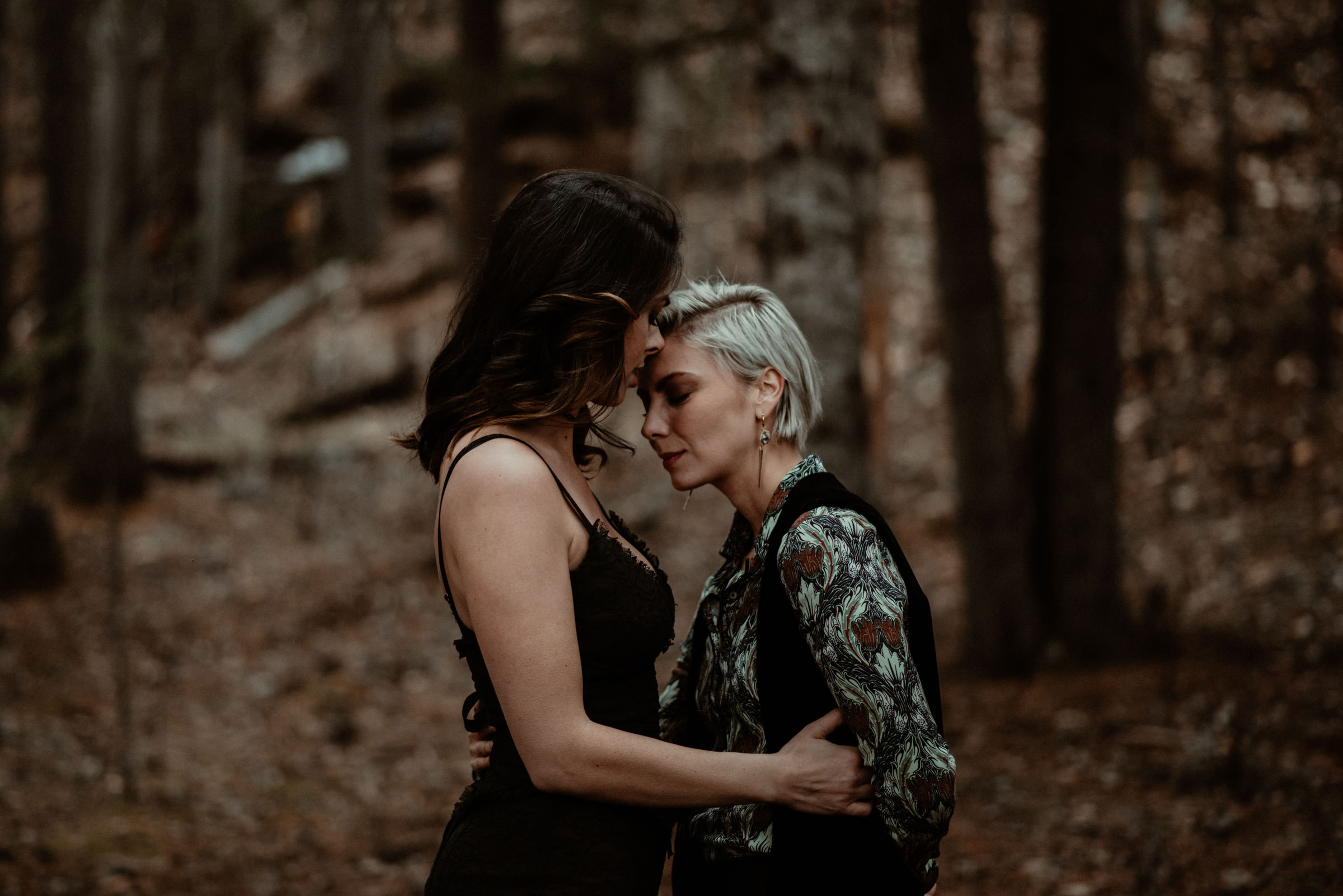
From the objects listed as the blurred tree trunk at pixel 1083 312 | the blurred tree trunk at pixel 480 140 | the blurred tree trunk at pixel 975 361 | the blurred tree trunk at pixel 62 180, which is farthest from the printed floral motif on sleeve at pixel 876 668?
the blurred tree trunk at pixel 480 140

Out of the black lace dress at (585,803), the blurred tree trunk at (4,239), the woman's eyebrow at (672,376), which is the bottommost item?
the black lace dress at (585,803)

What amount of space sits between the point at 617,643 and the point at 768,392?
0.76m

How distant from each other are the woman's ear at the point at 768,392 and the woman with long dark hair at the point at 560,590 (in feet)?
1.15

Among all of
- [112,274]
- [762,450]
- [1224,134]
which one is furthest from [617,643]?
[1224,134]

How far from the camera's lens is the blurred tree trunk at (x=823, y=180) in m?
5.00

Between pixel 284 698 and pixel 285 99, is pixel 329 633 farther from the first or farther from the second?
pixel 285 99

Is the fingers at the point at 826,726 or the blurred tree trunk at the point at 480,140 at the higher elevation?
the blurred tree trunk at the point at 480,140

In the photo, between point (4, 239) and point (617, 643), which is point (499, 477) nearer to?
point (617, 643)

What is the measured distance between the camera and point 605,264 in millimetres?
2416

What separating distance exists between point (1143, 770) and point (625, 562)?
485cm

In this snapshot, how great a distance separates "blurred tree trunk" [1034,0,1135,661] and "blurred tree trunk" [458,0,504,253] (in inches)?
326

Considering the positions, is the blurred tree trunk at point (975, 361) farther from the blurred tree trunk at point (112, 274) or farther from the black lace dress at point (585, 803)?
the black lace dress at point (585, 803)

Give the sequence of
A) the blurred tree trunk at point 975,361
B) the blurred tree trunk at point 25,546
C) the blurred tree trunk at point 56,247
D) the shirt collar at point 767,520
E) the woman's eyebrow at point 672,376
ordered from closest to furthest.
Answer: the shirt collar at point 767,520 → the woman's eyebrow at point 672,376 → the blurred tree trunk at point 975,361 → the blurred tree trunk at point 56,247 → the blurred tree trunk at point 25,546

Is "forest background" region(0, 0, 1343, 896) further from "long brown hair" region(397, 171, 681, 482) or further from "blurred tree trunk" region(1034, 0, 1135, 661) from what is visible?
"long brown hair" region(397, 171, 681, 482)
